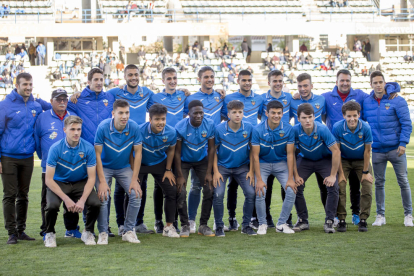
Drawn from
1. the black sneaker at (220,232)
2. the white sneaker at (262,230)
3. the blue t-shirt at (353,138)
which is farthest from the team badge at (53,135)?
the blue t-shirt at (353,138)

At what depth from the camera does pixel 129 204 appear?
6.34 m

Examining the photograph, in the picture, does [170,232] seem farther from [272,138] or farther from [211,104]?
[211,104]

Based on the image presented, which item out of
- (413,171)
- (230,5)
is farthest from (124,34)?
(413,171)

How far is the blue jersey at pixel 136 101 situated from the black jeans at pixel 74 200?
4.28ft

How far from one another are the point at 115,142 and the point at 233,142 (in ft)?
4.89

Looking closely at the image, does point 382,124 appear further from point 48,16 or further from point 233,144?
point 48,16

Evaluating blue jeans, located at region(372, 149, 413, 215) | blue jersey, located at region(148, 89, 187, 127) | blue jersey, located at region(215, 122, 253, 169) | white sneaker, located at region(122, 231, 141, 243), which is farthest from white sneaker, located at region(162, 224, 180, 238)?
blue jeans, located at region(372, 149, 413, 215)

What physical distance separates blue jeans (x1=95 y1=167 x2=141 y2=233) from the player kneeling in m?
0.09

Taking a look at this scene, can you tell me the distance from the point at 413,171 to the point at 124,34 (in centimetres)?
2364

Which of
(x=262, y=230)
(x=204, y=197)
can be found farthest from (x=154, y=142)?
(x=262, y=230)

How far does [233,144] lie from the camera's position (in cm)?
676

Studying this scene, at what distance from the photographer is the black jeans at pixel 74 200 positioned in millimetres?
6023

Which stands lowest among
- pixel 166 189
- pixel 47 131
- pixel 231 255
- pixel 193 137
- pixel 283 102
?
pixel 231 255

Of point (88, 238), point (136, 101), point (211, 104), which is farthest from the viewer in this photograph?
point (211, 104)
